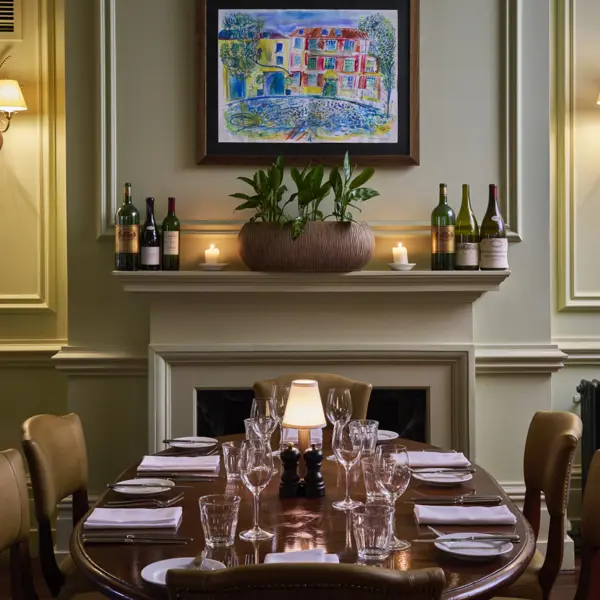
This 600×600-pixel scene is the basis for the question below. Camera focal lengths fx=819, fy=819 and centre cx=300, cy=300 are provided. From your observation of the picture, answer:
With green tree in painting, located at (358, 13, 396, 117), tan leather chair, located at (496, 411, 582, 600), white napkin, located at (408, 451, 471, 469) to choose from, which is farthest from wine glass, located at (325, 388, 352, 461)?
green tree in painting, located at (358, 13, 396, 117)

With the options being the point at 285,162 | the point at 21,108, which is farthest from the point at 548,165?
the point at 21,108

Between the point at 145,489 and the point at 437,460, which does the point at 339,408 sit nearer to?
the point at 437,460

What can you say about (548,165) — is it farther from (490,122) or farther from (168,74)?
(168,74)

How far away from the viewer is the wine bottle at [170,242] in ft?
11.0

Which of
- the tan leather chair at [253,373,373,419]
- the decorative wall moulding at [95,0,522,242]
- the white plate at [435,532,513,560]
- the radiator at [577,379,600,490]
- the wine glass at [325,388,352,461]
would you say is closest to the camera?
the white plate at [435,532,513,560]

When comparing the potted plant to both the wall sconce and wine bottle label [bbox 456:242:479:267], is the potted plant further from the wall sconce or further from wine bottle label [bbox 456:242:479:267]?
the wall sconce

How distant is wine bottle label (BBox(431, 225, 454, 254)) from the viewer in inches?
133

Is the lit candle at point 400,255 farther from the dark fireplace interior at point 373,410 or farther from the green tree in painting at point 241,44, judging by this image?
the green tree in painting at point 241,44

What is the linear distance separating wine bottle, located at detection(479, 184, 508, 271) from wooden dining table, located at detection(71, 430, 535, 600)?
57.0 inches

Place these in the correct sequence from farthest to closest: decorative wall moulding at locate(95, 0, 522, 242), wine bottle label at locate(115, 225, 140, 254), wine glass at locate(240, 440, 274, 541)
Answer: decorative wall moulding at locate(95, 0, 522, 242) < wine bottle label at locate(115, 225, 140, 254) < wine glass at locate(240, 440, 274, 541)

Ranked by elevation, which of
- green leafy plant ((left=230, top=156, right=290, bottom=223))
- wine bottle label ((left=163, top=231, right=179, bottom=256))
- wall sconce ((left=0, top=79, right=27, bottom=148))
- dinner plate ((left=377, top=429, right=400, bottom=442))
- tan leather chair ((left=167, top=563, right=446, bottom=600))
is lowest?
dinner plate ((left=377, top=429, right=400, bottom=442))

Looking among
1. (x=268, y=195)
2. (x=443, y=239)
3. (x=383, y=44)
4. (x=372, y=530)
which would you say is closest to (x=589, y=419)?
(x=443, y=239)

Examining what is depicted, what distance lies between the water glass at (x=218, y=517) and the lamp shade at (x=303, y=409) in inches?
21.5

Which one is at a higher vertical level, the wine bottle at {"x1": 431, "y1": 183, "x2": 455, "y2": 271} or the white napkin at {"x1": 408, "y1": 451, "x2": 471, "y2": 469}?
the wine bottle at {"x1": 431, "y1": 183, "x2": 455, "y2": 271}
